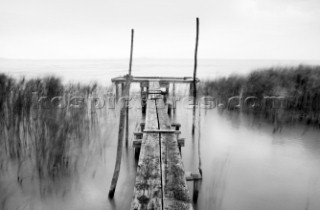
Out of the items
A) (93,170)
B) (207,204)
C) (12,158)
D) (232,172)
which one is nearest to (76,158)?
(93,170)

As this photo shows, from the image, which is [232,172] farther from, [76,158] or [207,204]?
[76,158]

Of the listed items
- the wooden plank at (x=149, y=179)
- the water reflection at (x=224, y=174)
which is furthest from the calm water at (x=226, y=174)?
the wooden plank at (x=149, y=179)

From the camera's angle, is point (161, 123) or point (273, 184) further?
point (161, 123)

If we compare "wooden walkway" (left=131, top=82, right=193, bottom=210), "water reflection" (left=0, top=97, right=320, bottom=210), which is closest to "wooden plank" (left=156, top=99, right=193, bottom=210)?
"wooden walkway" (left=131, top=82, right=193, bottom=210)

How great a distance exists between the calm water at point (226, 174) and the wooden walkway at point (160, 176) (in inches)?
42.2

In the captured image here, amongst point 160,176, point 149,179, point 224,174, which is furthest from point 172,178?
point 224,174

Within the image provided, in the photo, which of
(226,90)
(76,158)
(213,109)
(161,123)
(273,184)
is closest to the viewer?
(273,184)

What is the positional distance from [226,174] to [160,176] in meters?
2.48

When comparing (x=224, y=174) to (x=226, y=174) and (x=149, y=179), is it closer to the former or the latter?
(x=226, y=174)

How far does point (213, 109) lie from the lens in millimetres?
9562

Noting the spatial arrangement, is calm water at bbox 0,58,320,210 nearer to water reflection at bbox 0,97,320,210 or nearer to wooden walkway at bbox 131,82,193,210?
water reflection at bbox 0,97,320,210

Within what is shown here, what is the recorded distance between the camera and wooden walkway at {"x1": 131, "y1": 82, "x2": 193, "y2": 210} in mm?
1909

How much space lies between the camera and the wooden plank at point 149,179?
1.90 m

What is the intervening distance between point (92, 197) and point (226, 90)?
8414 millimetres
